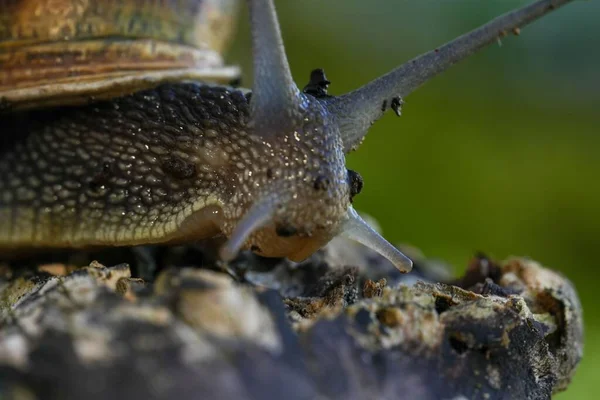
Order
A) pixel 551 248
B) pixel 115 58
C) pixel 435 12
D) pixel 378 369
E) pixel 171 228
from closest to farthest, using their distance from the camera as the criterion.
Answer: pixel 378 369 → pixel 171 228 → pixel 115 58 → pixel 551 248 → pixel 435 12

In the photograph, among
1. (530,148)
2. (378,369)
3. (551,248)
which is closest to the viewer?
(378,369)

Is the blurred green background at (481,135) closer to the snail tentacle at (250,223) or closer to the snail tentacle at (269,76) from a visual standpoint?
the snail tentacle at (269,76)

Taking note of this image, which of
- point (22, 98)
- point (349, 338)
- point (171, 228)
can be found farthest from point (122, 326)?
point (22, 98)

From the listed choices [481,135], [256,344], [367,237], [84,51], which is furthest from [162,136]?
[481,135]

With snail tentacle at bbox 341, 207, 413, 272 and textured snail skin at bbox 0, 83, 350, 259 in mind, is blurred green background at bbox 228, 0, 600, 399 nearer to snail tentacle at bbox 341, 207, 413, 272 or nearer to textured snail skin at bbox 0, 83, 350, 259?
textured snail skin at bbox 0, 83, 350, 259

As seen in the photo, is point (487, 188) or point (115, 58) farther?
point (487, 188)

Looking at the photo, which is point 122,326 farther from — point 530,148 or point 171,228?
point 530,148

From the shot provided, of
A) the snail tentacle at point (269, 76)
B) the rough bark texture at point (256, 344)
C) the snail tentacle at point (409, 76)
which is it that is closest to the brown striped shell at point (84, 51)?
the snail tentacle at point (269, 76)
